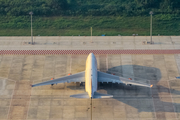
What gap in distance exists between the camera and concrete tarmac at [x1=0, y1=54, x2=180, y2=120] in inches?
3292

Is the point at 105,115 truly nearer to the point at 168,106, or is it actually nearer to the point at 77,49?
the point at 168,106

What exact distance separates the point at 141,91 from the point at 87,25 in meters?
34.1

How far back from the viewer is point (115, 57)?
9662cm

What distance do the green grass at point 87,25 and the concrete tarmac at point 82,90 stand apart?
12092 millimetres

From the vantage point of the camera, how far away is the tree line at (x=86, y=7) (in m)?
113

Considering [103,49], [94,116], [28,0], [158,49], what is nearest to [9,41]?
[28,0]

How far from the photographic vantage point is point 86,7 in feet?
379

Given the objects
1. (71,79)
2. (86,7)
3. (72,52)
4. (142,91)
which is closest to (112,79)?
(142,91)

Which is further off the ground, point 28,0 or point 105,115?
point 28,0

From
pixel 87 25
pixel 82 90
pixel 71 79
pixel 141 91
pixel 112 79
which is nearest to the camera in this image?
pixel 112 79

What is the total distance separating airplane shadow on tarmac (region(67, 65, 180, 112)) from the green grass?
56.1 feet

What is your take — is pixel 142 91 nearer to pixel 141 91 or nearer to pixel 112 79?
pixel 141 91

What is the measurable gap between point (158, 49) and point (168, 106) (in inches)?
863

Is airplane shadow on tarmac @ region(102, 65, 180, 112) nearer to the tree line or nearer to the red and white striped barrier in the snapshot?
the red and white striped barrier
